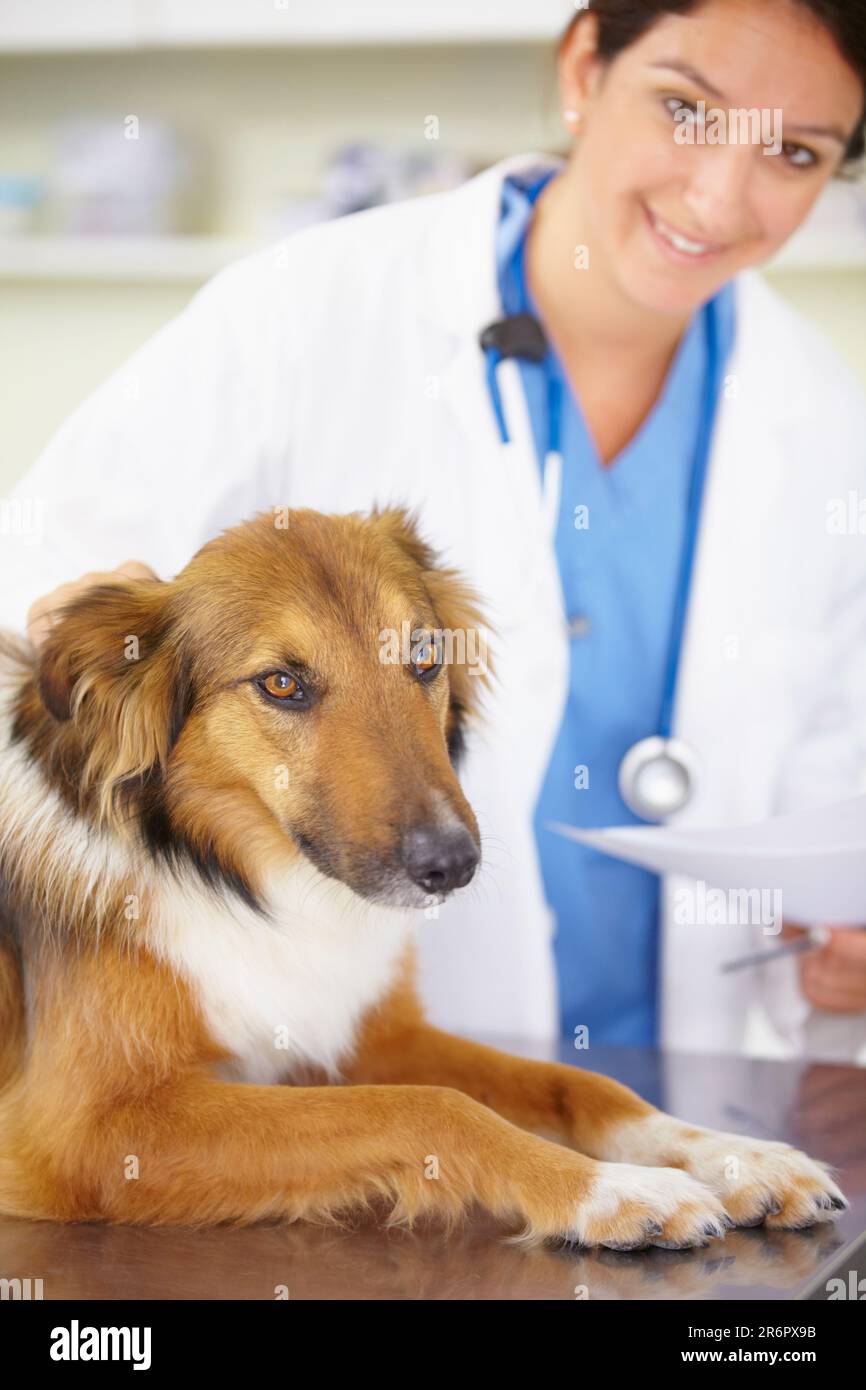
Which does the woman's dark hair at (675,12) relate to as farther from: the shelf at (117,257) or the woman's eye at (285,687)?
the woman's eye at (285,687)

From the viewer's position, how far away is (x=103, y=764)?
1191mm

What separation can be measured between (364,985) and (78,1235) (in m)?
0.37

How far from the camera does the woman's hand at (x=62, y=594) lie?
128 centimetres

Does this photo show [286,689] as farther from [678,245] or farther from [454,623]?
[678,245]

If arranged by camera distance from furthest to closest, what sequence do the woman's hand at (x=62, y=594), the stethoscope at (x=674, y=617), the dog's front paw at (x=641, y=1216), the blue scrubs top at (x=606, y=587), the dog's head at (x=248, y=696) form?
the blue scrubs top at (x=606, y=587) → the stethoscope at (x=674, y=617) → the woman's hand at (x=62, y=594) → the dog's head at (x=248, y=696) → the dog's front paw at (x=641, y=1216)

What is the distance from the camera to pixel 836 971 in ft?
6.31

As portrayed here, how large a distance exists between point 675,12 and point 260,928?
120cm

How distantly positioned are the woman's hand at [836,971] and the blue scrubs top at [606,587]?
0.30 metres

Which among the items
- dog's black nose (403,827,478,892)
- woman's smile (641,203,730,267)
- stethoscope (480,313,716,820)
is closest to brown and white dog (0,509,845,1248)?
dog's black nose (403,827,478,892)

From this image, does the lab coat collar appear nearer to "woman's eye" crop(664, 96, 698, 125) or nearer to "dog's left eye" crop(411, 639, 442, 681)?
"woman's eye" crop(664, 96, 698, 125)

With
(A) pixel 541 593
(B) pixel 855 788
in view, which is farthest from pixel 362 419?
(B) pixel 855 788

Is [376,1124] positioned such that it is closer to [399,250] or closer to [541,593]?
[541,593]

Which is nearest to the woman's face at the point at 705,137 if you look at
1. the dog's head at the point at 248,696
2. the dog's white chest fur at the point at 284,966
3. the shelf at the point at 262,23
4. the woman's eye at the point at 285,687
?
the shelf at the point at 262,23

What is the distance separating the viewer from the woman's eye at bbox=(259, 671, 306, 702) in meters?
1.17
